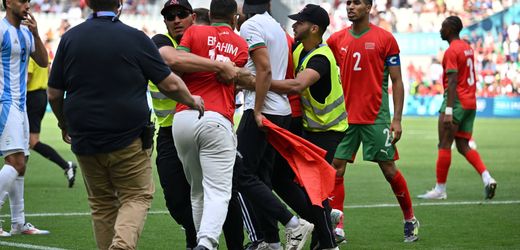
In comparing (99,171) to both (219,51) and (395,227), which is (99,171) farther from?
(395,227)

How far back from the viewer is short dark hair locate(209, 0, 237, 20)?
25.0ft

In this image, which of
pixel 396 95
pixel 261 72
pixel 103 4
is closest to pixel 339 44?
pixel 396 95

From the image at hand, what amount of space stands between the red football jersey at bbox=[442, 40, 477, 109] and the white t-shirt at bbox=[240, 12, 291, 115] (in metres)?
5.51

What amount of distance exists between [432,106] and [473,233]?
2953 cm

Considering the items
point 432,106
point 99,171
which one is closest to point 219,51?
point 99,171

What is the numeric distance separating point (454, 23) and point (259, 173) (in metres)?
5.77

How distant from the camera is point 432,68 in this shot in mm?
39906

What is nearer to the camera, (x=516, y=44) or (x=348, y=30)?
(x=348, y=30)

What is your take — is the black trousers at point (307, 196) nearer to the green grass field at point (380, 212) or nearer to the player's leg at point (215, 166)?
the green grass field at point (380, 212)

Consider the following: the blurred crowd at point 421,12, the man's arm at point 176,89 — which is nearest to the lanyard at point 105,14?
the man's arm at point 176,89

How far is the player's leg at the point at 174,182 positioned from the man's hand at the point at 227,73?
93cm

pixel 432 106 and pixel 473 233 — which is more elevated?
pixel 473 233

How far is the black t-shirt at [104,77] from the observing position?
6375mm

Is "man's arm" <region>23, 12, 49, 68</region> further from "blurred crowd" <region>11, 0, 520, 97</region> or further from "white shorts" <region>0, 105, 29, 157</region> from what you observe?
"blurred crowd" <region>11, 0, 520, 97</region>
